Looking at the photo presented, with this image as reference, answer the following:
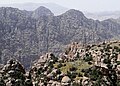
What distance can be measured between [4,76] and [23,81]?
9.80 metres

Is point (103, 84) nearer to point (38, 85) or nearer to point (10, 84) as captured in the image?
point (38, 85)

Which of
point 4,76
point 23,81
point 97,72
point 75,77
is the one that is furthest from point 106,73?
point 4,76

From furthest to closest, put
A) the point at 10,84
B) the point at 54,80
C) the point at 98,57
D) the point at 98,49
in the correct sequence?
the point at 98,49
the point at 98,57
the point at 10,84
the point at 54,80

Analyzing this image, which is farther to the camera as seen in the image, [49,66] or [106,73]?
[49,66]

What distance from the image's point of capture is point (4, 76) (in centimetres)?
13950

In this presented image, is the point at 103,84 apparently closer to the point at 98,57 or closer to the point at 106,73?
the point at 106,73

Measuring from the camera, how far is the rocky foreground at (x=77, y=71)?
116 meters

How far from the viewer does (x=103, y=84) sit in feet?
371

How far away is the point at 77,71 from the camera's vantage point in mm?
125125

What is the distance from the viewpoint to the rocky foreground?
116 meters

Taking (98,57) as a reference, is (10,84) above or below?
below

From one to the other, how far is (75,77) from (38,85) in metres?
14.2

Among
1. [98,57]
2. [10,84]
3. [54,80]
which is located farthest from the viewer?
[98,57]

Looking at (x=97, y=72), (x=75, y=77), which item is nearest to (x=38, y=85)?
(x=75, y=77)
